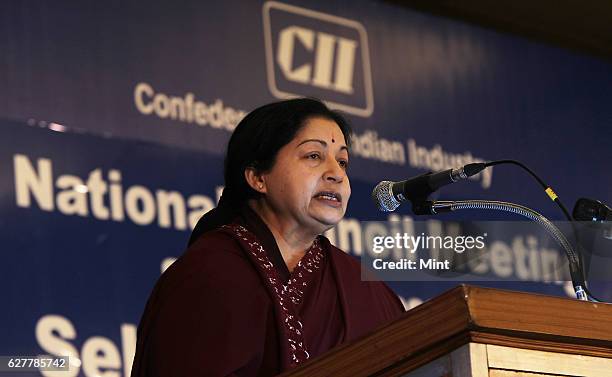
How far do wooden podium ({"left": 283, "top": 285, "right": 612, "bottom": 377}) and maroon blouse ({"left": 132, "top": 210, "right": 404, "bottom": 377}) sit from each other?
2.05 feet

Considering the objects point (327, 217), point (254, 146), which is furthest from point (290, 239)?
point (254, 146)

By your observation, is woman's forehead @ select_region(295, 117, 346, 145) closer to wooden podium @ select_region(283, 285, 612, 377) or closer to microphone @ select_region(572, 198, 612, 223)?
microphone @ select_region(572, 198, 612, 223)

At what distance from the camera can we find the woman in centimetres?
195

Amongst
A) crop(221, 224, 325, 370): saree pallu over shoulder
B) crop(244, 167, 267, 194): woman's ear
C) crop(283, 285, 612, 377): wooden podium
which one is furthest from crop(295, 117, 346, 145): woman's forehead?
crop(283, 285, 612, 377): wooden podium

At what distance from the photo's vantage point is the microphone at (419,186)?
1.79 m

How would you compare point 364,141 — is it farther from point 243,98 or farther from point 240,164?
point 240,164

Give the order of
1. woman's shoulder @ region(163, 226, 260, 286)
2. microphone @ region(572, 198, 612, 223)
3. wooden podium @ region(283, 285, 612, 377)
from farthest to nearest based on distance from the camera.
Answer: woman's shoulder @ region(163, 226, 260, 286) → microphone @ region(572, 198, 612, 223) → wooden podium @ region(283, 285, 612, 377)

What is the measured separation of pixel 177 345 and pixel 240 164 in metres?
0.53

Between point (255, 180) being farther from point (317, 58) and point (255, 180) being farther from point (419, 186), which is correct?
point (317, 58)

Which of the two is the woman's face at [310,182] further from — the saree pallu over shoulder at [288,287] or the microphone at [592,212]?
the microphone at [592,212]

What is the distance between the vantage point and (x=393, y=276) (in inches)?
65.5

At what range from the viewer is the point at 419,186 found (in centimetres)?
184

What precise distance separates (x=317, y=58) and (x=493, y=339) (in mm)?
2754

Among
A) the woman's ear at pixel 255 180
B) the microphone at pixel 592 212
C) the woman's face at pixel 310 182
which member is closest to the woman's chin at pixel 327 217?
the woman's face at pixel 310 182
